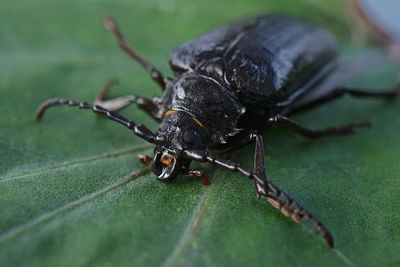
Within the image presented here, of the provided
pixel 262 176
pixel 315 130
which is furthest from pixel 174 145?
pixel 315 130

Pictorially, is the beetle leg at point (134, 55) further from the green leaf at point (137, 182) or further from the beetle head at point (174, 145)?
the beetle head at point (174, 145)

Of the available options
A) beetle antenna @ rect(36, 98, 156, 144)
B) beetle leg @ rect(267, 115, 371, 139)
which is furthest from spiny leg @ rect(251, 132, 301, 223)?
beetle antenna @ rect(36, 98, 156, 144)

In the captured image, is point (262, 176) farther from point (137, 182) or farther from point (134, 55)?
point (134, 55)

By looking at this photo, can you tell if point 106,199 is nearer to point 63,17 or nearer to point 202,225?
point 202,225

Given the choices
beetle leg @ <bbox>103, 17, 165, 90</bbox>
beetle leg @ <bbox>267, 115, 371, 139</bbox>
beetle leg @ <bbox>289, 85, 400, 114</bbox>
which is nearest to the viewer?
beetle leg @ <bbox>267, 115, 371, 139</bbox>

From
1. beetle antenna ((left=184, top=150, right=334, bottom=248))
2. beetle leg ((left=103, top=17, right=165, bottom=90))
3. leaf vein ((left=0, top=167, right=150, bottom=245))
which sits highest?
beetle leg ((left=103, top=17, right=165, bottom=90))

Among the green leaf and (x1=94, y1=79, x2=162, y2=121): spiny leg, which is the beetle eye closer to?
Answer: the green leaf

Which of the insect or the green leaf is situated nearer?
the green leaf

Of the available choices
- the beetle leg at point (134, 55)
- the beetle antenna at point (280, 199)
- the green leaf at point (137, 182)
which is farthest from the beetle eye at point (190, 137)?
the beetle leg at point (134, 55)
